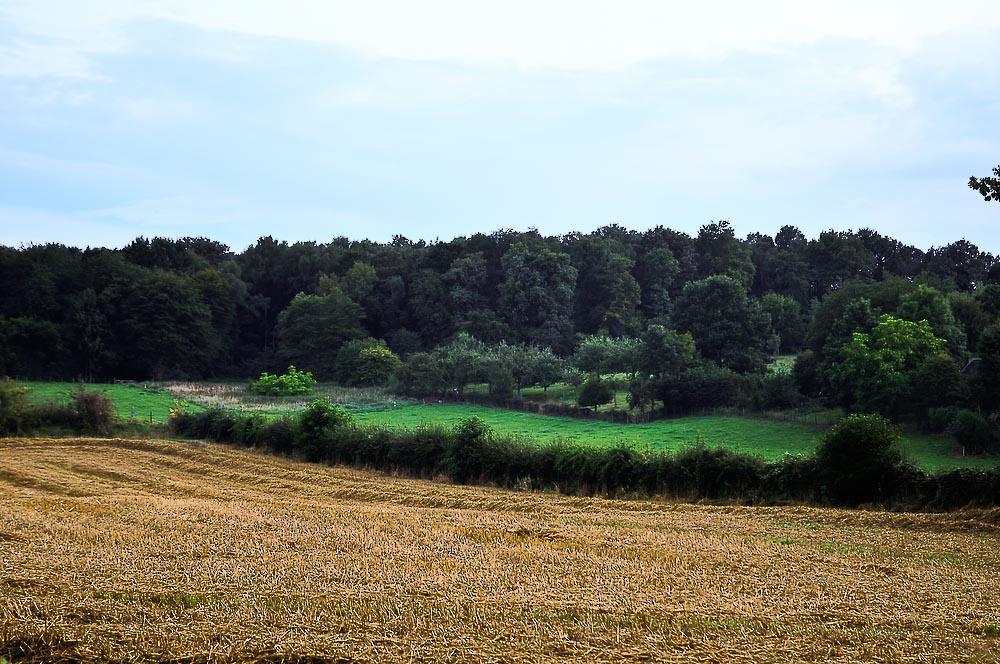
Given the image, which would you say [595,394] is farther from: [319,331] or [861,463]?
[319,331]

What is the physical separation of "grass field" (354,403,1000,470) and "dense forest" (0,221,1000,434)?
4121 millimetres

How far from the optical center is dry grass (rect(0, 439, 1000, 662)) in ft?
33.3

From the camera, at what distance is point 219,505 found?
21.5m

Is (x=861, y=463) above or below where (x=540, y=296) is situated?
below

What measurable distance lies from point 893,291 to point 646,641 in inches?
2027

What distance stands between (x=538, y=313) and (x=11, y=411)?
51017mm

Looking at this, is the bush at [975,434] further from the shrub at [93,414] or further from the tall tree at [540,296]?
the tall tree at [540,296]

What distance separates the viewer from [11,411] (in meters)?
39.2

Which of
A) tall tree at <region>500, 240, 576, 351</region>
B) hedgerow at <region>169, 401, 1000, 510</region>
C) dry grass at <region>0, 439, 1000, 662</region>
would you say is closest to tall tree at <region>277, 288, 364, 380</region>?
tall tree at <region>500, 240, 576, 351</region>

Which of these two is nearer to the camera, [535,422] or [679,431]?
[679,431]

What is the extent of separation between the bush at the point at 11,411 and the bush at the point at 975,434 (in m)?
41.9

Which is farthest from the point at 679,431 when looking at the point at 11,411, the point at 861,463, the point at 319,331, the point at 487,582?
the point at 319,331

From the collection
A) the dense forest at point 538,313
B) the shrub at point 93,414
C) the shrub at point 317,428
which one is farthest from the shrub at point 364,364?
the shrub at point 317,428

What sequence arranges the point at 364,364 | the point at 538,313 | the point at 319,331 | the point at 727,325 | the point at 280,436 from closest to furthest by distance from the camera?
1. the point at 280,436
2. the point at 727,325
3. the point at 364,364
4. the point at 319,331
5. the point at 538,313
